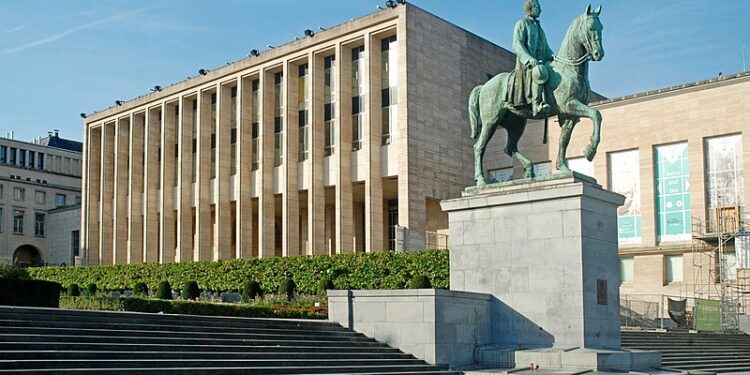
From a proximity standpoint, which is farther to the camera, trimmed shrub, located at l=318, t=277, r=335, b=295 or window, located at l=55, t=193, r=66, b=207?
window, located at l=55, t=193, r=66, b=207

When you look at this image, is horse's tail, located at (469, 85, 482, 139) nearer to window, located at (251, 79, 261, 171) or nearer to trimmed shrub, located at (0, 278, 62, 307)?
trimmed shrub, located at (0, 278, 62, 307)

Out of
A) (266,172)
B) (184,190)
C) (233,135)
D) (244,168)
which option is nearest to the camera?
(266,172)

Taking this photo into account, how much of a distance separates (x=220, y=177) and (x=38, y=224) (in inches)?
1677

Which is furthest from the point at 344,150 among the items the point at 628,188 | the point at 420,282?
the point at 628,188

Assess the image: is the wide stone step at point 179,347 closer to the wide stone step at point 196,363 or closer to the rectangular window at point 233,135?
the wide stone step at point 196,363

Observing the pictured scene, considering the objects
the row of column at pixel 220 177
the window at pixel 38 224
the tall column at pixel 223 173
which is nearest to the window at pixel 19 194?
the window at pixel 38 224

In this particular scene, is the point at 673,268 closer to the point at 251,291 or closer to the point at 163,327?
the point at 251,291

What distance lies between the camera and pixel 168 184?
68.3m

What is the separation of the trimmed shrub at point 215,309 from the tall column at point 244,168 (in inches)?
1073

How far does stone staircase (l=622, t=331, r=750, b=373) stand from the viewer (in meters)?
27.6

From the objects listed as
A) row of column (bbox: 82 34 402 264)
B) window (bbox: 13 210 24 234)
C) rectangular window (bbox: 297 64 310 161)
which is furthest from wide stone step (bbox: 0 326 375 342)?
window (bbox: 13 210 24 234)

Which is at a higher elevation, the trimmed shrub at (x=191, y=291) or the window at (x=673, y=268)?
the window at (x=673, y=268)

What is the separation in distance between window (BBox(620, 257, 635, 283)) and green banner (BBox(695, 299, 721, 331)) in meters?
8.12

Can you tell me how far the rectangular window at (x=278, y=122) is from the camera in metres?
59.7
